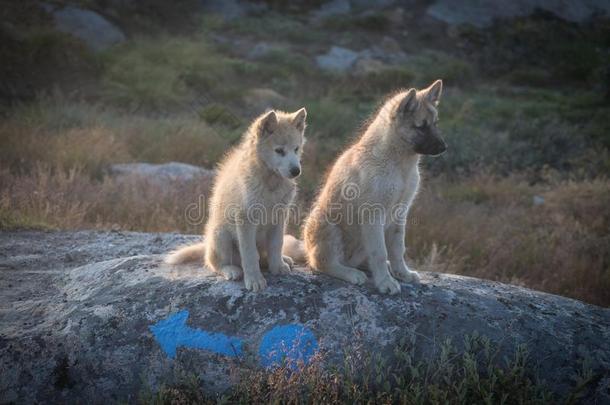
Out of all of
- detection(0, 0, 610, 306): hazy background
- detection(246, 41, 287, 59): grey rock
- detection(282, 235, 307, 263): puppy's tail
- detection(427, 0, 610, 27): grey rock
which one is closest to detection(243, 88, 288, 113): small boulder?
detection(0, 0, 610, 306): hazy background

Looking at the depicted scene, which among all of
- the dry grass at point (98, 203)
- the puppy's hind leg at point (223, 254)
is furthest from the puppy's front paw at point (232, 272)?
the dry grass at point (98, 203)

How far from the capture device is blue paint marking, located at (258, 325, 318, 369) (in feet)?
12.1

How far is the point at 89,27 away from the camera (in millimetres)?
21031

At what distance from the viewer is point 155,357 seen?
149 inches

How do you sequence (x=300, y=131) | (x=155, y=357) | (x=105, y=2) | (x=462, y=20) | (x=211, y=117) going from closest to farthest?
(x=155, y=357), (x=300, y=131), (x=211, y=117), (x=105, y=2), (x=462, y=20)

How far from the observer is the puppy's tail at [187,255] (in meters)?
4.99

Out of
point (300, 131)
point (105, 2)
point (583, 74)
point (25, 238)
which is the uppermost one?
point (105, 2)

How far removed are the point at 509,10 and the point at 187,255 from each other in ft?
99.0

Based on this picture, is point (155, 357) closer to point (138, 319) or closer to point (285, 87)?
point (138, 319)

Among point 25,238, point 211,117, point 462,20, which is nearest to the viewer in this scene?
point 25,238

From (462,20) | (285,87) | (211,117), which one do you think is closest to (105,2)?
(285,87)

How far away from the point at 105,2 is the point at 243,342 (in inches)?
939

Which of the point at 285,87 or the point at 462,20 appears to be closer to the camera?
the point at 285,87

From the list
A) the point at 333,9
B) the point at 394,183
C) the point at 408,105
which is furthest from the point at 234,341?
the point at 333,9
